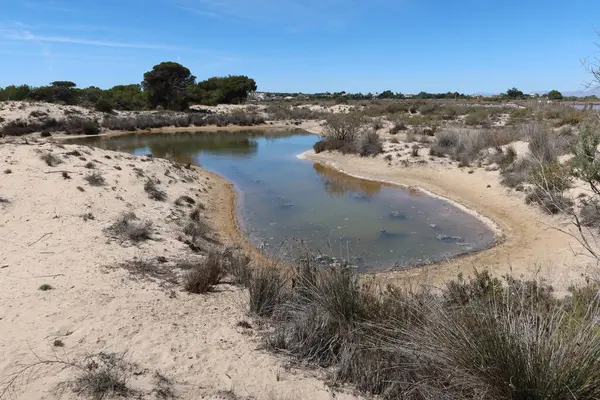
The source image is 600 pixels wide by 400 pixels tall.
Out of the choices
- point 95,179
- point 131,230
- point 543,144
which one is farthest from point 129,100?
point 543,144

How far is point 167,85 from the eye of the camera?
51.0 m

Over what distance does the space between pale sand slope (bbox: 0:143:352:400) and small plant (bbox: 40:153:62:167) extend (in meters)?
3.08

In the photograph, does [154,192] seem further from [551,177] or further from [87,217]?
[551,177]

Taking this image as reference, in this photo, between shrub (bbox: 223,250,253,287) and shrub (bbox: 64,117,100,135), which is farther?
shrub (bbox: 64,117,100,135)

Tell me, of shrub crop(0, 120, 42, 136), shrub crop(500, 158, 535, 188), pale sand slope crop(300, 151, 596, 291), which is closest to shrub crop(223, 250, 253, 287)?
pale sand slope crop(300, 151, 596, 291)

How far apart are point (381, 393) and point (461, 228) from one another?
8.57 metres

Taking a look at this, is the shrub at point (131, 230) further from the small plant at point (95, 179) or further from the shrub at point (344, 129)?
the shrub at point (344, 129)

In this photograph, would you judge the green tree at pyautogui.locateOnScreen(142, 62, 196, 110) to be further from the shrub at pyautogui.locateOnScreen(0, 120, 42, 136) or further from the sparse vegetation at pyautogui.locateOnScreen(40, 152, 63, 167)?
the sparse vegetation at pyautogui.locateOnScreen(40, 152, 63, 167)

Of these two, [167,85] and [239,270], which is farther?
[167,85]

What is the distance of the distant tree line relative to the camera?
4602 cm

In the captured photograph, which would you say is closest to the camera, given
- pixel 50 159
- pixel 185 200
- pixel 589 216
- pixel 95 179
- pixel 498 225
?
A: pixel 589 216

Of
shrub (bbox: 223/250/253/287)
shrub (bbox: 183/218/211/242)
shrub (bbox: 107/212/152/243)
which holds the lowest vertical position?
shrub (bbox: 183/218/211/242)

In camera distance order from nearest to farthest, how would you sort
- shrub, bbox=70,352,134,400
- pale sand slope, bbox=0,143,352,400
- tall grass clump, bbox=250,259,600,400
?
tall grass clump, bbox=250,259,600,400, shrub, bbox=70,352,134,400, pale sand slope, bbox=0,143,352,400

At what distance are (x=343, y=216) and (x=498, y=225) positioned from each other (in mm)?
4446
